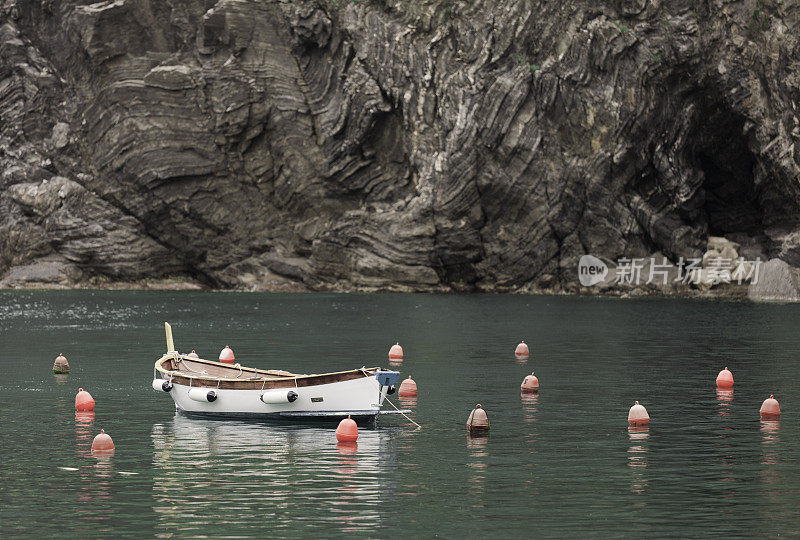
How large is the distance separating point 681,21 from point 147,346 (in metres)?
72.6

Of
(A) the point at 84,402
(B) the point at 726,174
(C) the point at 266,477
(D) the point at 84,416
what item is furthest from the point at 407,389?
(B) the point at 726,174

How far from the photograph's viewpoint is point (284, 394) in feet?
114

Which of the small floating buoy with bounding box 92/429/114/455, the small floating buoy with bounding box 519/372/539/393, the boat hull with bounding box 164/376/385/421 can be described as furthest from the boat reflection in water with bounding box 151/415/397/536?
the small floating buoy with bounding box 519/372/539/393

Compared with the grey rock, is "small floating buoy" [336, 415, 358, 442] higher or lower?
lower

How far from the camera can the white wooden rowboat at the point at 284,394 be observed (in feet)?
113

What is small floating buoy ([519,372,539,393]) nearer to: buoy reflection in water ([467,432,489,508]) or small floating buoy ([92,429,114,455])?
buoy reflection in water ([467,432,489,508])

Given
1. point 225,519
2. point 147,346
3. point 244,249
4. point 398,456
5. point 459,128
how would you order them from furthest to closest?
point 244,249 < point 459,128 < point 147,346 < point 398,456 < point 225,519

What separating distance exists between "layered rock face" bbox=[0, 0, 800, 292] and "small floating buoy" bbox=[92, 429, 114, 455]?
84.4 meters

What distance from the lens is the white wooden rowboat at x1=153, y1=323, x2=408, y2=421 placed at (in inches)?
1358

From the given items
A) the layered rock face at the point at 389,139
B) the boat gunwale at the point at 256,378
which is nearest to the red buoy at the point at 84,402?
the boat gunwale at the point at 256,378

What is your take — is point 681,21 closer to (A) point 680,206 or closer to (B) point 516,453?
(A) point 680,206

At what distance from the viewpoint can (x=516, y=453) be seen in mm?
30203

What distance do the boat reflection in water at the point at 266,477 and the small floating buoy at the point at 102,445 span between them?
A: 1232mm

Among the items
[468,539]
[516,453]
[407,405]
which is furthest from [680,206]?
[468,539]
